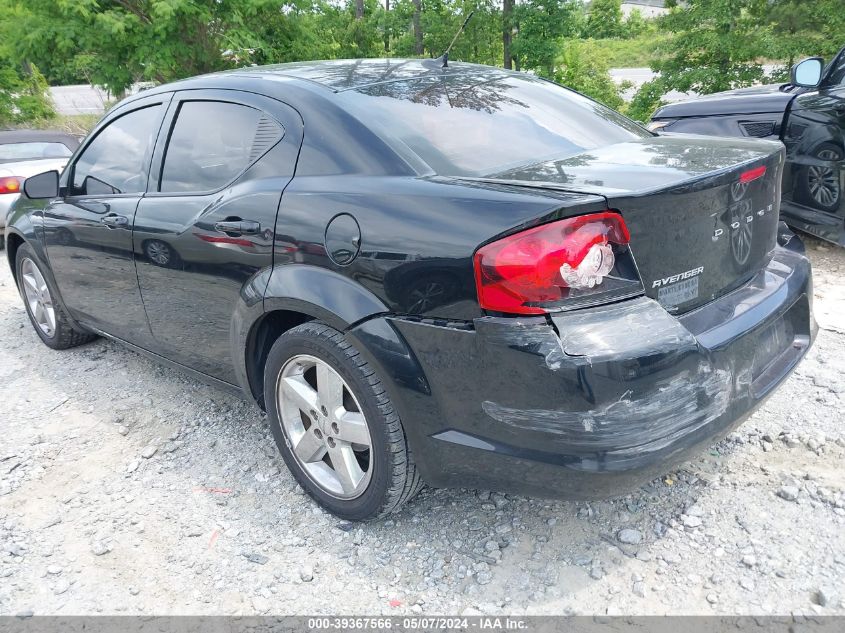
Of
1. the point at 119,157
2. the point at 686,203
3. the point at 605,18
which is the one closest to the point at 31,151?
the point at 119,157

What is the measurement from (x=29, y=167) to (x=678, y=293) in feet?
27.7

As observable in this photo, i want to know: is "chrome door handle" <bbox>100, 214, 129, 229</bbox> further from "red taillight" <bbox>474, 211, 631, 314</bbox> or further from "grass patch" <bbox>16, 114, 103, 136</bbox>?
"grass patch" <bbox>16, 114, 103, 136</bbox>

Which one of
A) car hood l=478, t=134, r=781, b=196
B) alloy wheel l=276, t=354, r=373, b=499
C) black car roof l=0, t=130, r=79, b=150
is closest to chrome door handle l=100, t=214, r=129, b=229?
alloy wheel l=276, t=354, r=373, b=499

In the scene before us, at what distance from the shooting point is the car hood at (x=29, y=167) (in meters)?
8.12

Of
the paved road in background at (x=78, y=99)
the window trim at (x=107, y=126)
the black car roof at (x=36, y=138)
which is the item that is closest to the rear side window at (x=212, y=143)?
the window trim at (x=107, y=126)

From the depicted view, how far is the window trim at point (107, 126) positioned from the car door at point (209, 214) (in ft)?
0.20

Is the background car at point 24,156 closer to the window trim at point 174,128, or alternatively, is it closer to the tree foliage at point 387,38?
the tree foliage at point 387,38

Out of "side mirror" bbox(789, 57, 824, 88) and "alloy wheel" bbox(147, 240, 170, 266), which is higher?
"side mirror" bbox(789, 57, 824, 88)

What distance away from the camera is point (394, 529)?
2598mm

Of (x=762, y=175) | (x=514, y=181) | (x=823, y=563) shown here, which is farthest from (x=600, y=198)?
(x=823, y=563)

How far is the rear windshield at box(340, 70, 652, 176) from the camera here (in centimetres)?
243

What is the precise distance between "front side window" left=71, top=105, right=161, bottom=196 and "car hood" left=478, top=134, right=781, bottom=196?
6.42 ft

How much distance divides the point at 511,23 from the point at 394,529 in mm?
13685

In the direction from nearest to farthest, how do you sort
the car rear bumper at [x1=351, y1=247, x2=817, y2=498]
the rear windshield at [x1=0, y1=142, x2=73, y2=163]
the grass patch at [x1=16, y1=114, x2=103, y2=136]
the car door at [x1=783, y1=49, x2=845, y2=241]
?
the car rear bumper at [x1=351, y1=247, x2=817, y2=498], the car door at [x1=783, y1=49, x2=845, y2=241], the rear windshield at [x1=0, y1=142, x2=73, y2=163], the grass patch at [x1=16, y1=114, x2=103, y2=136]
